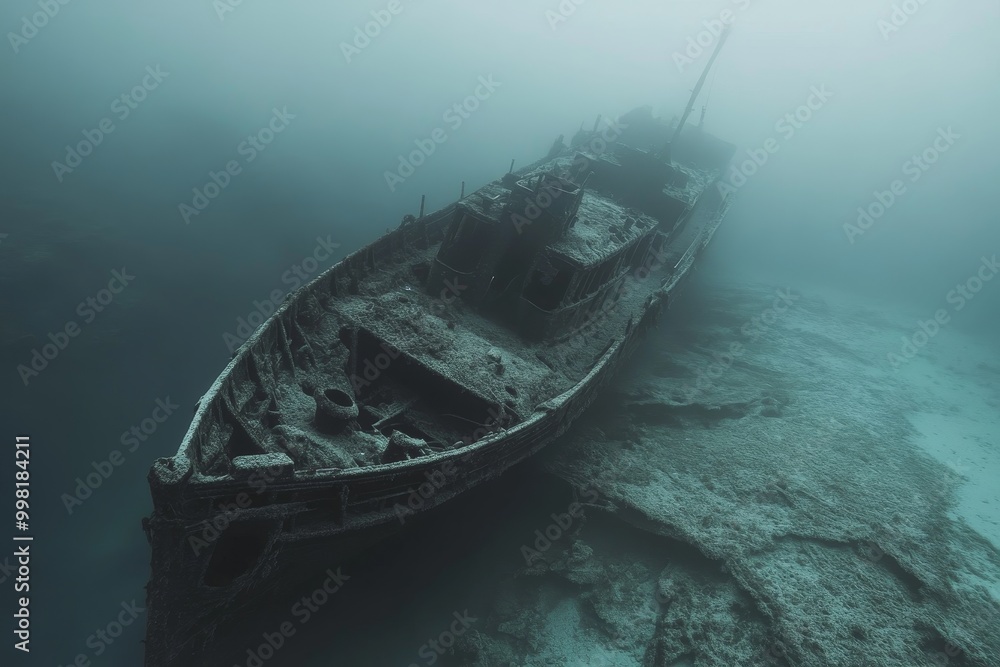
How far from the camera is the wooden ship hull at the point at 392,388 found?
600 cm

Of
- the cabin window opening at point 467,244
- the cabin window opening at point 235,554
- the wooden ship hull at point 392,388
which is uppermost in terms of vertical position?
the cabin window opening at point 467,244

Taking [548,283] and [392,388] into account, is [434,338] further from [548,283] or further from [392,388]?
[548,283]

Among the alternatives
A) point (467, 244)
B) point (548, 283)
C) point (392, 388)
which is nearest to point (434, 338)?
point (392, 388)

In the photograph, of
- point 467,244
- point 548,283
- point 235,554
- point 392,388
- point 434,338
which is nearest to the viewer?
point 235,554

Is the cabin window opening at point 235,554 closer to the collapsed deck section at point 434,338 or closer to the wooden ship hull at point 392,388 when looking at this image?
the wooden ship hull at point 392,388

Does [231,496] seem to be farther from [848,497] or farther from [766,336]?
[766,336]

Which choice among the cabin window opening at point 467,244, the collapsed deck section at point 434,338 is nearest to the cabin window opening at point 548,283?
the collapsed deck section at point 434,338

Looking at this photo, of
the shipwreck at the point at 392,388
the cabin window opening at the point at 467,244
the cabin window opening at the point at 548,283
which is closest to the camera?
the shipwreck at the point at 392,388

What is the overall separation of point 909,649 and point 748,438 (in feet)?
19.1

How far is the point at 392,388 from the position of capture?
9.87m

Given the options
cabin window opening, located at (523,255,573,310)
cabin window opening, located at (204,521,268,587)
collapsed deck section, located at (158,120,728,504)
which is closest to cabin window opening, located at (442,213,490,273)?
collapsed deck section, located at (158,120,728,504)

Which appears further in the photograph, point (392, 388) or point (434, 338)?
point (434, 338)

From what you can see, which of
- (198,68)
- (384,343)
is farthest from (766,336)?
(198,68)

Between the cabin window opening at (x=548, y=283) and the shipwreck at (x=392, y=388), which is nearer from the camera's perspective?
the shipwreck at (x=392, y=388)
